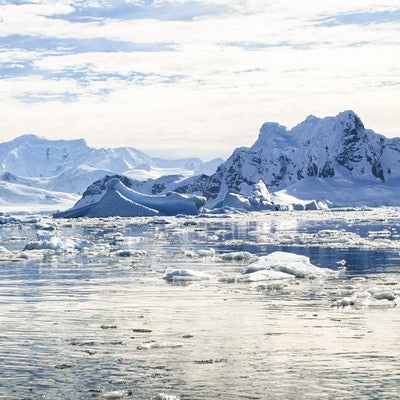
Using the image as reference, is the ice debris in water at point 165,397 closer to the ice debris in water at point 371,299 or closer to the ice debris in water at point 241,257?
the ice debris in water at point 371,299

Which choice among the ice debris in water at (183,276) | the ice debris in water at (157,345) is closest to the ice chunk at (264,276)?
the ice debris in water at (183,276)

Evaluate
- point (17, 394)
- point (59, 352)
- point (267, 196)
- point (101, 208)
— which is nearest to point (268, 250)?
point (59, 352)

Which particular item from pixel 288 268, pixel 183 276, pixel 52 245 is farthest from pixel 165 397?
pixel 52 245

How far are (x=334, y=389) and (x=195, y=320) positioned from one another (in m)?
7.27

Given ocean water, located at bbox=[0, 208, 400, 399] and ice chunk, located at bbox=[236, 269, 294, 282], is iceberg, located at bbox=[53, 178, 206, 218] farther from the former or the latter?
ice chunk, located at bbox=[236, 269, 294, 282]

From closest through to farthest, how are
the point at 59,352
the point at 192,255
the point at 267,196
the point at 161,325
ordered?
the point at 59,352 → the point at 161,325 → the point at 192,255 → the point at 267,196

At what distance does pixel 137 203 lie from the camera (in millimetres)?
112625

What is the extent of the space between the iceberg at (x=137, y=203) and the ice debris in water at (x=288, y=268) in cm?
7973

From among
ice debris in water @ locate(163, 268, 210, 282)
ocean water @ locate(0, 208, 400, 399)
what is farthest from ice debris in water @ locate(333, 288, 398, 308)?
ice debris in water @ locate(163, 268, 210, 282)

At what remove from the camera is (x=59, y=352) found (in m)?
16.6

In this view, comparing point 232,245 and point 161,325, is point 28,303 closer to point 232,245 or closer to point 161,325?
point 161,325

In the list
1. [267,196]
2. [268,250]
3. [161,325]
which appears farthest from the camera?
[267,196]

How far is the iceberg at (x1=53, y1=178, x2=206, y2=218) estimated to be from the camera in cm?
11188

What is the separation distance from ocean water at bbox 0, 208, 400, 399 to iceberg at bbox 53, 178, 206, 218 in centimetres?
7755
